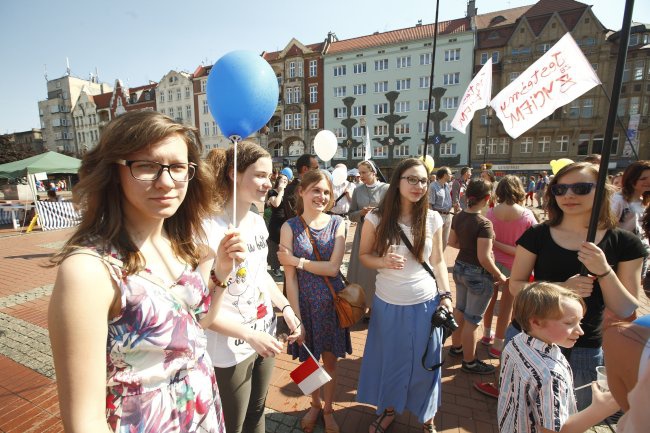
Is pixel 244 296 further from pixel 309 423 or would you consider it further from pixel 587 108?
pixel 587 108

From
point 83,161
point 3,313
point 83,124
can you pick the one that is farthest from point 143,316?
point 83,124

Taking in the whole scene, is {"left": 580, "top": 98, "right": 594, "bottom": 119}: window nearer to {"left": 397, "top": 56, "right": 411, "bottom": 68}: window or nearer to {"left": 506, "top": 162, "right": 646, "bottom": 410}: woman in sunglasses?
{"left": 397, "top": 56, "right": 411, "bottom": 68}: window

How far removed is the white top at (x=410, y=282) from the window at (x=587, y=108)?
36.0m

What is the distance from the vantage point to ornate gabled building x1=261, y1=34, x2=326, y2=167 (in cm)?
3744

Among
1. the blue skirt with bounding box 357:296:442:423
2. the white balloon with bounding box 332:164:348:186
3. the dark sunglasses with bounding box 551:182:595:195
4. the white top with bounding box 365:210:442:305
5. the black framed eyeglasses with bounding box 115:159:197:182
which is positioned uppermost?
the black framed eyeglasses with bounding box 115:159:197:182

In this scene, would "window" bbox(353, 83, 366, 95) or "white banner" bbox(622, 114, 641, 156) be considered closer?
"white banner" bbox(622, 114, 641, 156)

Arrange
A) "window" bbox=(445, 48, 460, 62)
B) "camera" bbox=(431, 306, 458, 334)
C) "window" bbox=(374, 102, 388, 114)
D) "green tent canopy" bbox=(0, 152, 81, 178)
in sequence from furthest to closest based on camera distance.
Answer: "window" bbox=(374, 102, 388, 114), "window" bbox=(445, 48, 460, 62), "green tent canopy" bbox=(0, 152, 81, 178), "camera" bbox=(431, 306, 458, 334)

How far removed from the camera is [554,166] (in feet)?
12.9

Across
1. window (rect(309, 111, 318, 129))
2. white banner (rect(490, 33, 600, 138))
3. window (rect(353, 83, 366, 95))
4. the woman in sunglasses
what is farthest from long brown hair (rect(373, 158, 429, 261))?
window (rect(309, 111, 318, 129))

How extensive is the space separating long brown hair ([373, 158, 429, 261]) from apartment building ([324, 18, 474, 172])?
105 ft

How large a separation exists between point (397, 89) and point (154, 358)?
1465 inches

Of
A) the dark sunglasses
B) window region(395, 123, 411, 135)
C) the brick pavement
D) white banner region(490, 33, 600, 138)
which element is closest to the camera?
the dark sunglasses

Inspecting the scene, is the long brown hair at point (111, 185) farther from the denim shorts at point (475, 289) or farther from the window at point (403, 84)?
the window at point (403, 84)

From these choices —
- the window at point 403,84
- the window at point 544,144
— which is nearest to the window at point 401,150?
the window at point 403,84
